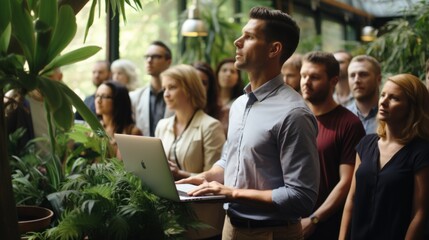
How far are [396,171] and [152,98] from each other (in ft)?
9.46

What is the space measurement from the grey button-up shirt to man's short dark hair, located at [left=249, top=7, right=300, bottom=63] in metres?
0.13

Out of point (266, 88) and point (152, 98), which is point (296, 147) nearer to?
point (266, 88)

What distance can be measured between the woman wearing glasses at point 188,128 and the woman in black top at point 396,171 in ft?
3.19

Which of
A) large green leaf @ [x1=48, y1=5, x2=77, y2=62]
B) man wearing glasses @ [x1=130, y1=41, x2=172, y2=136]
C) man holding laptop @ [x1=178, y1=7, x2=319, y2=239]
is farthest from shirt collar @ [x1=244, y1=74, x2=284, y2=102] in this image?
man wearing glasses @ [x1=130, y1=41, x2=172, y2=136]

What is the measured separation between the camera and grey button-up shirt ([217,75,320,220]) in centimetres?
244

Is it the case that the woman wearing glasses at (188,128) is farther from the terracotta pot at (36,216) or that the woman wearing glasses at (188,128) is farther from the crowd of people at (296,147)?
the terracotta pot at (36,216)

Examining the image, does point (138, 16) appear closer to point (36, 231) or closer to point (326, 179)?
point (326, 179)

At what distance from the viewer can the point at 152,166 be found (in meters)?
2.42

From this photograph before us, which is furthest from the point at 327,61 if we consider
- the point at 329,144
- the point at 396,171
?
the point at 396,171

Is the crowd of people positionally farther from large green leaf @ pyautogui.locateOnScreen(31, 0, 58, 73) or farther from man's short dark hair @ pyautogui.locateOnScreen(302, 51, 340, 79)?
large green leaf @ pyautogui.locateOnScreen(31, 0, 58, 73)

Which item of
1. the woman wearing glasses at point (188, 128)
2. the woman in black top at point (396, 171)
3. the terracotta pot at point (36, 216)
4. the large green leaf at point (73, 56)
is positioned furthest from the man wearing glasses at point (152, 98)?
the large green leaf at point (73, 56)

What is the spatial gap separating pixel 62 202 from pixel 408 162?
1.54 m

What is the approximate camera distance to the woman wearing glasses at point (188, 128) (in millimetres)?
3928

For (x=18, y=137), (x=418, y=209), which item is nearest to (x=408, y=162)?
(x=418, y=209)
